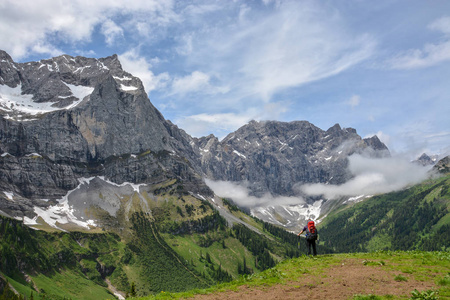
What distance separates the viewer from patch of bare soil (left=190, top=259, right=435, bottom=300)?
22.0 m

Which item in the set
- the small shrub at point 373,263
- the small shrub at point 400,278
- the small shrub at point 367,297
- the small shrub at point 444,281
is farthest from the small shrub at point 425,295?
the small shrub at point 373,263

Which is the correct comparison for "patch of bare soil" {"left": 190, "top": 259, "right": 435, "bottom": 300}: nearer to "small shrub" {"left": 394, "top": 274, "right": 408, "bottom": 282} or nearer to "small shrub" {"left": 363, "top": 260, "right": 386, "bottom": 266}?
"small shrub" {"left": 394, "top": 274, "right": 408, "bottom": 282}

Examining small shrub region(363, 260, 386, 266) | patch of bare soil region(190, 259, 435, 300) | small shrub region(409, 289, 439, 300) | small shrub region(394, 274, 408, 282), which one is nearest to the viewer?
small shrub region(409, 289, 439, 300)

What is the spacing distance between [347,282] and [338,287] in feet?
4.91

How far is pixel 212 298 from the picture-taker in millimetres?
24406

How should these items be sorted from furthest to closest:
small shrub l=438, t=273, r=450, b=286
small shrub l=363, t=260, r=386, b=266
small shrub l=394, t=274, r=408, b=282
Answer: small shrub l=363, t=260, r=386, b=266 → small shrub l=394, t=274, r=408, b=282 → small shrub l=438, t=273, r=450, b=286

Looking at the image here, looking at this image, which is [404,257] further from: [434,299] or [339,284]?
[434,299]

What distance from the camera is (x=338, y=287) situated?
2380 centimetres

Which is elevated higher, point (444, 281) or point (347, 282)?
point (444, 281)

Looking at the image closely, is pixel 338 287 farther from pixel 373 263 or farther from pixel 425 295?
pixel 373 263

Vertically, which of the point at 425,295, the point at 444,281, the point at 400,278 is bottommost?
the point at 400,278

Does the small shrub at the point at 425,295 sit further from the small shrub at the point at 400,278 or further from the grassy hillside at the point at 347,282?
the small shrub at the point at 400,278

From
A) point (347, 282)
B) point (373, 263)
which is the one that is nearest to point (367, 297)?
point (347, 282)

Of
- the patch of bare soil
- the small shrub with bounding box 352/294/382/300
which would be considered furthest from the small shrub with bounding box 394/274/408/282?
the small shrub with bounding box 352/294/382/300
